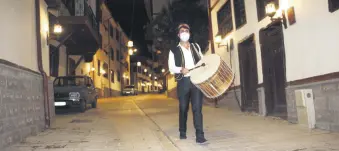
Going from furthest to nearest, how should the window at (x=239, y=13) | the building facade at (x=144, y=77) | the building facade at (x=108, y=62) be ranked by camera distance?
the building facade at (x=144, y=77) → the building facade at (x=108, y=62) → the window at (x=239, y=13)

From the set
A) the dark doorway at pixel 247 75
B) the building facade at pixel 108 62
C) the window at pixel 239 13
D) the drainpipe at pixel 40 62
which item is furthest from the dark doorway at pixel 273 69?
the building facade at pixel 108 62

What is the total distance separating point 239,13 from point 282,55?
3.37 m

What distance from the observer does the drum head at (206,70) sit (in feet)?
18.7

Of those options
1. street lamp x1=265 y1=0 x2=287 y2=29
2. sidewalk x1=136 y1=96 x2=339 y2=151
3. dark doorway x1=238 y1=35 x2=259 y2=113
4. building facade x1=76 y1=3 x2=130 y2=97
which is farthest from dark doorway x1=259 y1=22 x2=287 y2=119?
building facade x1=76 y1=3 x2=130 y2=97

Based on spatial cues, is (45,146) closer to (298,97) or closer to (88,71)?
(298,97)

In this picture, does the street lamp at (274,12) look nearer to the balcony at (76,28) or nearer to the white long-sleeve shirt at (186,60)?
the white long-sleeve shirt at (186,60)

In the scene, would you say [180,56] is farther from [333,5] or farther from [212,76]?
[333,5]

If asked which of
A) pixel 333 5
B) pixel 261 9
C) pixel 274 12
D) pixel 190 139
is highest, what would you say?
pixel 261 9

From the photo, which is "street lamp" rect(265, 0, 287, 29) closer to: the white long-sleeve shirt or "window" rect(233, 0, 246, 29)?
"window" rect(233, 0, 246, 29)

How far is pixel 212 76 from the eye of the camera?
5.66 meters

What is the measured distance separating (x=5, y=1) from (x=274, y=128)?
608 cm

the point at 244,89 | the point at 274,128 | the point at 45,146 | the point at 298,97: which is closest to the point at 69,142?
the point at 45,146

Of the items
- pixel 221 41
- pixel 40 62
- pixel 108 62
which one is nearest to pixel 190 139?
pixel 40 62

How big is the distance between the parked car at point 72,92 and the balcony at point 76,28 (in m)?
2.03
